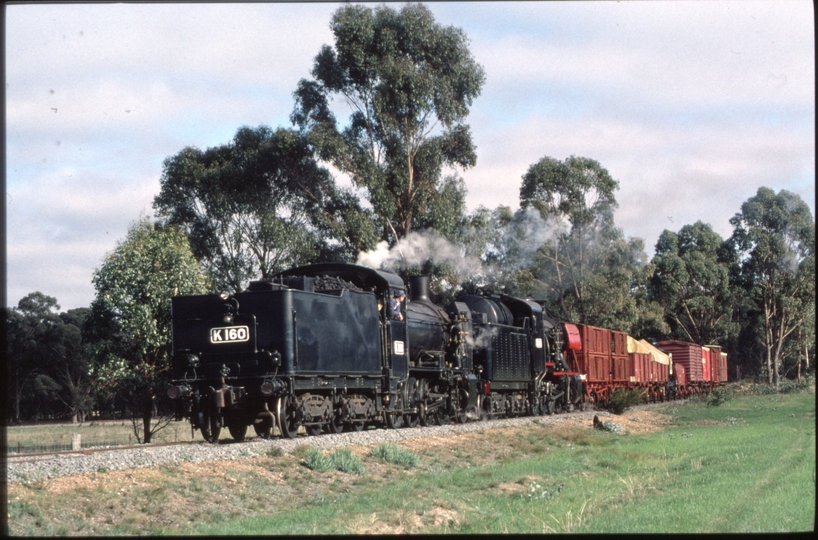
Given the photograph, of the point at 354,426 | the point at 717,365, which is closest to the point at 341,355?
the point at 354,426

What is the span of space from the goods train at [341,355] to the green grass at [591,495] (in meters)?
3.15

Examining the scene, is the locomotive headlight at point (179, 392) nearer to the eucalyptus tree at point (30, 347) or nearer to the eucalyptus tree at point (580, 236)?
the eucalyptus tree at point (580, 236)

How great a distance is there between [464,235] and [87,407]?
46.0m

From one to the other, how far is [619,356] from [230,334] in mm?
30197

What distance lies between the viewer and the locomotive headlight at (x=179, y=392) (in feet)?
62.5

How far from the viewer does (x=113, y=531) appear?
11469 mm

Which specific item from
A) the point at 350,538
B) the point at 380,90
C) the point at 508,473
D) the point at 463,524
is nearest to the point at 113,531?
the point at 350,538

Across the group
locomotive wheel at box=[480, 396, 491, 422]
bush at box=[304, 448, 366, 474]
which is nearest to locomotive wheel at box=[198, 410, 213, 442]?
bush at box=[304, 448, 366, 474]

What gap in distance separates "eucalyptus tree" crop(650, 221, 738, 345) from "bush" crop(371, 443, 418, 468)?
45043 millimetres

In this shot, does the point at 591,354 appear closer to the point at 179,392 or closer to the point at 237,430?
the point at 237,430

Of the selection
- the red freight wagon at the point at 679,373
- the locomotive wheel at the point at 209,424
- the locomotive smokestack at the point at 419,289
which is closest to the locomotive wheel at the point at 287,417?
the locomotive wheel at the point at 209,424

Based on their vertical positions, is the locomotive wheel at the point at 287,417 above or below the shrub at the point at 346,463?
above

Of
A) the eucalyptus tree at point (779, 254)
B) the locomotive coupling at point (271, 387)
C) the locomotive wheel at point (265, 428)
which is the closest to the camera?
the locomotive coupling at point (271, 387)

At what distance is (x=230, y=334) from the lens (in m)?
19.5
